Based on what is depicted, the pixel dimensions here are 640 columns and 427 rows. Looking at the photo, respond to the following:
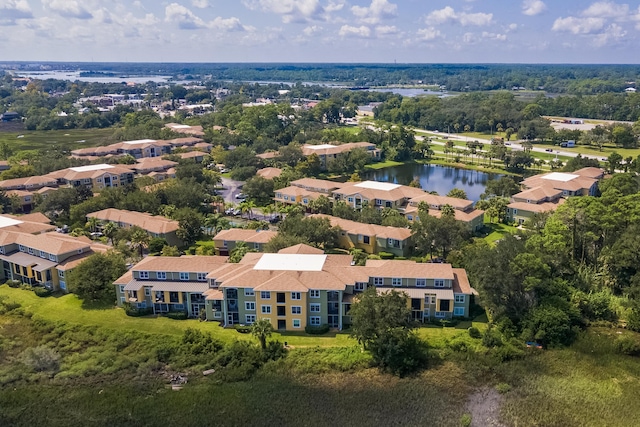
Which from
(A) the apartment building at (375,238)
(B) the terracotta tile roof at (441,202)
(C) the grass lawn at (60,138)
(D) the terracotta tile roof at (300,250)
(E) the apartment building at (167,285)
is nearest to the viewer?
(E) the apartment building at (167,285)

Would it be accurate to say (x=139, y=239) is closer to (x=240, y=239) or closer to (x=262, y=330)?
(x=240, y=239)

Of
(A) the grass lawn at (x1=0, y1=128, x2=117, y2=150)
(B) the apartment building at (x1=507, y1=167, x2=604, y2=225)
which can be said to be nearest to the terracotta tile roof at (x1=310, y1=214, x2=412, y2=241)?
(B) the apartment building at (x1=507, y1=167, x2=604, y2=225)

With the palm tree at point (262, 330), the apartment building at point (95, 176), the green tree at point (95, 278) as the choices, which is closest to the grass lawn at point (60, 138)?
the apartment building at point (95, 176)

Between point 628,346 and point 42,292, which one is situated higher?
point 42,292

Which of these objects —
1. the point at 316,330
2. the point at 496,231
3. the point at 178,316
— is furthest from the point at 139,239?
the point at 496,231

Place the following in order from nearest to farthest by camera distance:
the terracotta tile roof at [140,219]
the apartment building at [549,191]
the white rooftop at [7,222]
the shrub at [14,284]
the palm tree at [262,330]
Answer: the palm tree at [262,330] → the shrub at [14,284] → the white rooftop at [7,222] → the terracotta tile roof at [140,219] → the apartment building at [549,191]

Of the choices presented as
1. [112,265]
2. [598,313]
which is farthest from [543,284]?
[112,265]

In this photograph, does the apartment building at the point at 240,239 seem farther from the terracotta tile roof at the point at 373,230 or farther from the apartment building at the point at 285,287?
the apartment building at the point at 285,287
